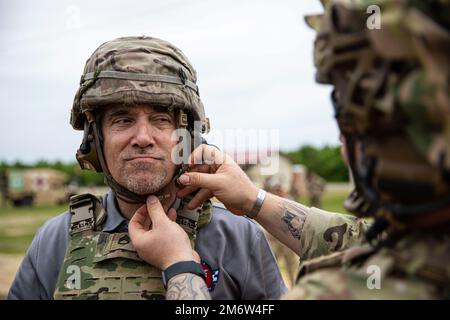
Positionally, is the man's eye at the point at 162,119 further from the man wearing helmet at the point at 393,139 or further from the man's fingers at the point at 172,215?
the man wearing helmet at the point at 393,139

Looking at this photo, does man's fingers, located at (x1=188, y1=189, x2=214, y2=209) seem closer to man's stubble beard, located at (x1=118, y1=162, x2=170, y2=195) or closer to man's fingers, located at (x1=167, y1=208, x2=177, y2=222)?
man's fingers, located at (x1=167, y1=208, x2=177, y2=222)

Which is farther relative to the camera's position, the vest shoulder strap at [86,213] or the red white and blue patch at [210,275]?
the vest shoulder strap at [86,213]

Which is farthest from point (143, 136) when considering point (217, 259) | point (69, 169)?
point (69, 169)

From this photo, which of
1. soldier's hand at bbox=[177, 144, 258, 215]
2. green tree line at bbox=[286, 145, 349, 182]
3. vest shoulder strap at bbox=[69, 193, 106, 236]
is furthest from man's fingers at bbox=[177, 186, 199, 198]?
green tree line at bbox=[286, 145, 349, 182]

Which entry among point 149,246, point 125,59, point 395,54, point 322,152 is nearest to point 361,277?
point 395,54

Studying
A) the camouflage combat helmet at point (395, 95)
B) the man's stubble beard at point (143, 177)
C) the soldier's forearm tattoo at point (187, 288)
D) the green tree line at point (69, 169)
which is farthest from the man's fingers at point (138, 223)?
the green tree line at point (69, 169)

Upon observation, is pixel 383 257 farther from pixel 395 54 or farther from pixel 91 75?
pixel 91 75

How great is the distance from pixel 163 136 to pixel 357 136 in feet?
5.61

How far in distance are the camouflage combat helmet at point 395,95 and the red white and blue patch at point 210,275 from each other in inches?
61.8

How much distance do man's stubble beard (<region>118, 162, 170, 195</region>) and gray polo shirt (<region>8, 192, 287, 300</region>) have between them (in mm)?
322

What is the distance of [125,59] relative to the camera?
135 inches

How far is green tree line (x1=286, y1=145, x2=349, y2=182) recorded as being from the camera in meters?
67.2

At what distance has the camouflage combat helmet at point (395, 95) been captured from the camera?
157 cm

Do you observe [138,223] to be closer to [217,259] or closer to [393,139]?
[217,259]
